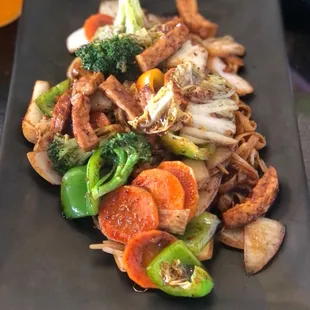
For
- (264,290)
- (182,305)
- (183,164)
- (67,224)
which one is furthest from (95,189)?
(264,290)

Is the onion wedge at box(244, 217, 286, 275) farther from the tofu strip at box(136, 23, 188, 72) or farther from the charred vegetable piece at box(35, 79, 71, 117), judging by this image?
the charred vegetable piece at box(35, 79, 71, 117)

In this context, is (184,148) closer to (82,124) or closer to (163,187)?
(163,187)

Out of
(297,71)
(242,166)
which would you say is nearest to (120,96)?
(242,166)

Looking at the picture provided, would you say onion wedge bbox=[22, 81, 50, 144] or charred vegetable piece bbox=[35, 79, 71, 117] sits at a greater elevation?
charred vegetable piece bbox=[35, 79, 71, 117]

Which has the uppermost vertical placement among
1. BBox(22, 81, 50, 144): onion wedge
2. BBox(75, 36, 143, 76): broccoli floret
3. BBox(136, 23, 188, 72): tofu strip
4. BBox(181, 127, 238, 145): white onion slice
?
BBox(75, 36, 143, 76): broccoli floret

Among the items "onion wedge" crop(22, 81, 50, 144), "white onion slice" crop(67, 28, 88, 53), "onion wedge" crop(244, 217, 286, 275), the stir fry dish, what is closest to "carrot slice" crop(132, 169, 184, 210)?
the stir fry dish

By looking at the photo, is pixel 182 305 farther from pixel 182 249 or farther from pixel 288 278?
pixel 288 278
